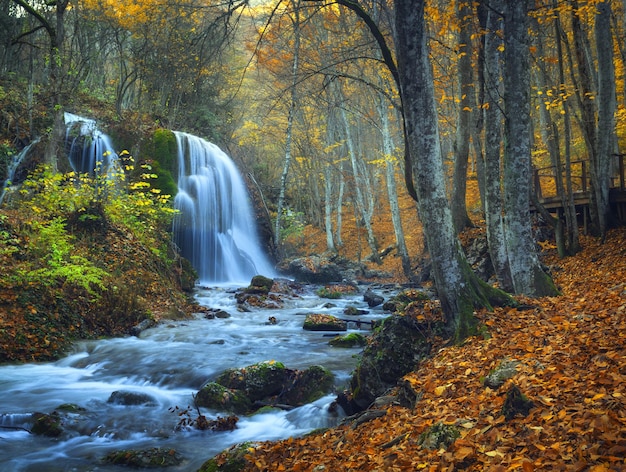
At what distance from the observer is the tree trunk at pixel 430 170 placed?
5.91m

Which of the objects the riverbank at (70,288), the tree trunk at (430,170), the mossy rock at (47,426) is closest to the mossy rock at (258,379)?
the mossy rock at (47,426)

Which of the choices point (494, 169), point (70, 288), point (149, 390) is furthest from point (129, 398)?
point (494, 169)

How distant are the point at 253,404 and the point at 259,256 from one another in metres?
17.1

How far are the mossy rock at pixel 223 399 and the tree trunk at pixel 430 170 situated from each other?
127 inches

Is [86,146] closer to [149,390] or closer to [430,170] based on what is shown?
[149,390]

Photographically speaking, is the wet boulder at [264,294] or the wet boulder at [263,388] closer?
the wet boulder at [263,388]

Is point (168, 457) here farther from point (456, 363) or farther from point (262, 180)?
point (262, 180)

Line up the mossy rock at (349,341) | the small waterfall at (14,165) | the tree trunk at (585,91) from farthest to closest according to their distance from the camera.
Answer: the small waterfall at (14,165)
the tree trunk at (585,91)
the mossy rock at (349,341)

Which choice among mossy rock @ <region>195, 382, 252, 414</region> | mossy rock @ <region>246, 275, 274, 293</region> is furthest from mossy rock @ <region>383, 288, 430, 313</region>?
mossy rock @ <region>195, 382, 252, 414</region>

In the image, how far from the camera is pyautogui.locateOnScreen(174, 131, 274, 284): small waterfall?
20.1m

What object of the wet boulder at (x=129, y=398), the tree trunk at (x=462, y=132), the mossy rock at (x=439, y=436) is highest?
the tree trunk at (x=462, y=132)

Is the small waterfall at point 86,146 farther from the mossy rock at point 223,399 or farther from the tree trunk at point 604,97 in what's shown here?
the tree trunk at point 604,97

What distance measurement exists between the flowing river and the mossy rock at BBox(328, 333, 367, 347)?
0.95 ft

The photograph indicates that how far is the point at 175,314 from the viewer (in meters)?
12.4
